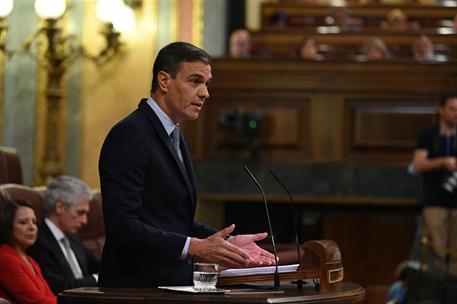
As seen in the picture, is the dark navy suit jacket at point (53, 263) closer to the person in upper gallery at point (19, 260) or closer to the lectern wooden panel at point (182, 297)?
the person in upper gallery at point (19, 260)

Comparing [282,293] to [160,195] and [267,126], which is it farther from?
[267,126]

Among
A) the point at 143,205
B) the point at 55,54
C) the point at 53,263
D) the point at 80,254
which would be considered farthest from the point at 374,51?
the point at 143,205

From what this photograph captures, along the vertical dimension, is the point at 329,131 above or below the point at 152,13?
below

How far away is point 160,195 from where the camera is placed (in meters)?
3.37

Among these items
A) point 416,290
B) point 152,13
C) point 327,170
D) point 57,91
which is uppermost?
point 152,13

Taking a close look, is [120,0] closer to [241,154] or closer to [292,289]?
[241,154]

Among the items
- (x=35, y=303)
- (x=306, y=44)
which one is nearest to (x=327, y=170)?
(x=306, y=44)

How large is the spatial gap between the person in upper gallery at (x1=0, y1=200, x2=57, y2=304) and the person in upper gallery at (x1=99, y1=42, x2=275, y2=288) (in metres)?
1.22

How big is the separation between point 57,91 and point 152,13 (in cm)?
110

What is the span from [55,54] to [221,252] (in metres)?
6.89

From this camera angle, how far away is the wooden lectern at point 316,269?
126 inches

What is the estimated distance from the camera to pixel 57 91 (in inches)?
397

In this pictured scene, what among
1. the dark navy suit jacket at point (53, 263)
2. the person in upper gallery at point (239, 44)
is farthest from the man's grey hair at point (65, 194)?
the person in upper gallery at point (239, 44)

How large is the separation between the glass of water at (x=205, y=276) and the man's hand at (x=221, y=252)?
57 millimetres
